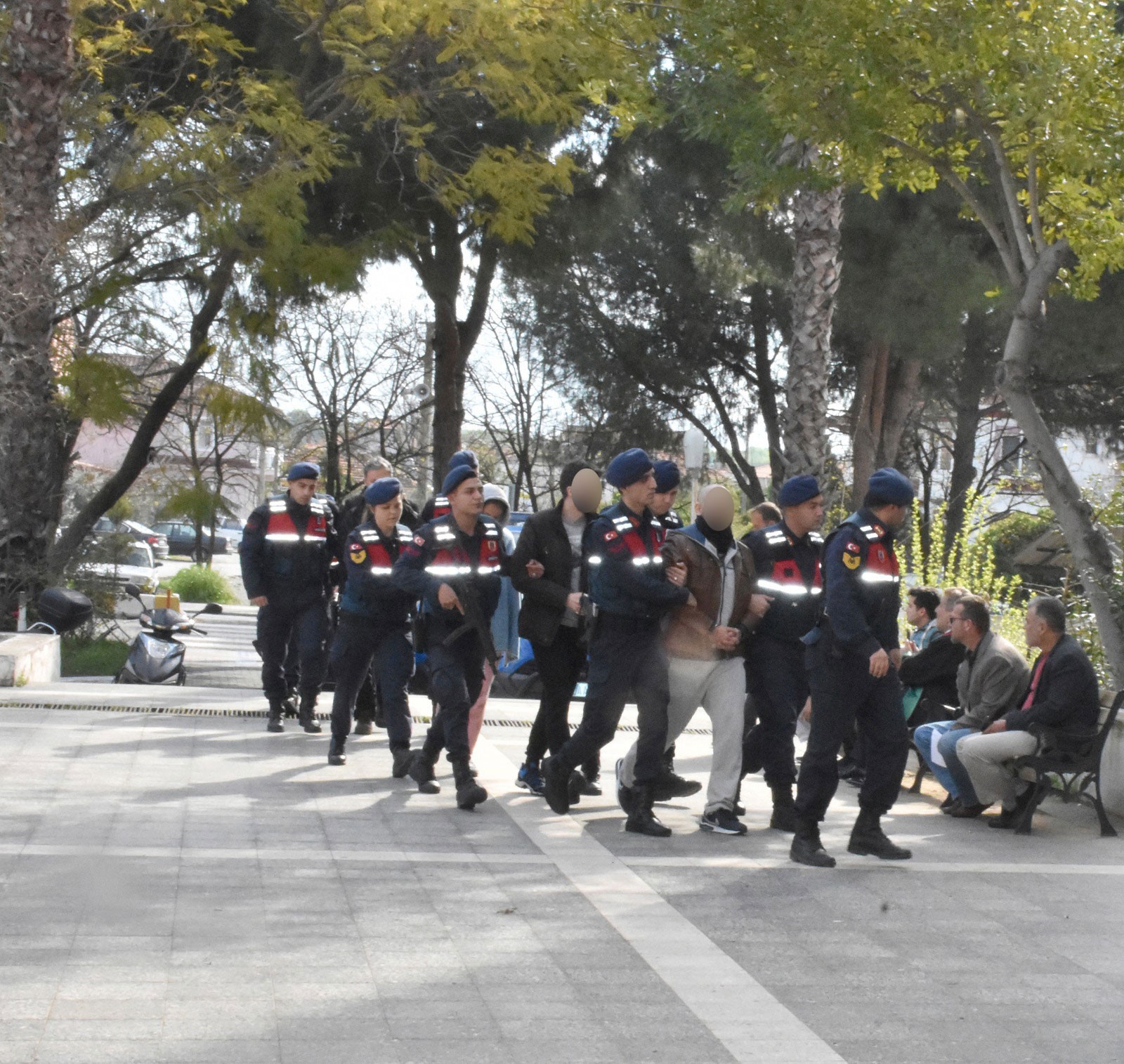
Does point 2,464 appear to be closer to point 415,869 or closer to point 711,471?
point 415,869

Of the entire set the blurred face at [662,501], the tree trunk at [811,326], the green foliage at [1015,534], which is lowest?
the blurred face at [662,501]

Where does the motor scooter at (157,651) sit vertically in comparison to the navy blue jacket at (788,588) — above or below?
below

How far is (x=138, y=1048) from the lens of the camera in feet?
14.3

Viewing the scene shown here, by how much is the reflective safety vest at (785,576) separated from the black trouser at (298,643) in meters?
3.69

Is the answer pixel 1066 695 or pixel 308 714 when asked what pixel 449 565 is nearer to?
pixel 308 714

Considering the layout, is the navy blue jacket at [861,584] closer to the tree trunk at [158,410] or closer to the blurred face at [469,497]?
the blurred face at [469,497]

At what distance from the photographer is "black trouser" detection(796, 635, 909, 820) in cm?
738

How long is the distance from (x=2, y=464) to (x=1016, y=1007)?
12.1 meters

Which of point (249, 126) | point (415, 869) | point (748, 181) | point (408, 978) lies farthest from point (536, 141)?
point (408, 978)

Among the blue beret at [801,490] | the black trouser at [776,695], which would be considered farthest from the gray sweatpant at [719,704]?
the blue beret at [801,490]

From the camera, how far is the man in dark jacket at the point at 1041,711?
28.2ft

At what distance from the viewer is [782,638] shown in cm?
817

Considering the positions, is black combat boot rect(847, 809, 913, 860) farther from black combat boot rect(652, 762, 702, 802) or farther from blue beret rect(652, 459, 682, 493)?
blue beret rect(652, 459, 682, 493)

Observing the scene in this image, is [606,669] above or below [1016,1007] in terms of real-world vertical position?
above
